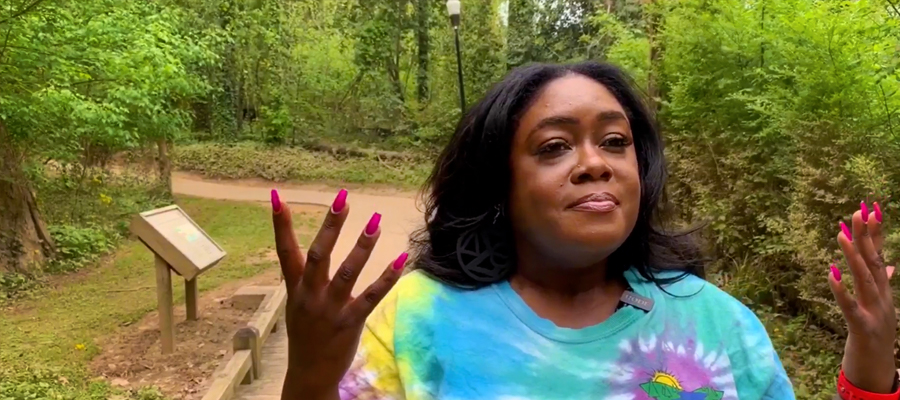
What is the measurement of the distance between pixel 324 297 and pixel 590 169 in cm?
56

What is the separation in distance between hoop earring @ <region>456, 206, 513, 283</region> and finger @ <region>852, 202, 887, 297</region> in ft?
2.09

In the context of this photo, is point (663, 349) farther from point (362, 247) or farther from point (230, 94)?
point (230, 94)

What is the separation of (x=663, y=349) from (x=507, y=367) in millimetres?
297

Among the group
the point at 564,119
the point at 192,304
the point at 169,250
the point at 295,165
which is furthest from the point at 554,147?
the point at 295,165

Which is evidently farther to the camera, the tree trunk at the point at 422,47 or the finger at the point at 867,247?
the tree trunk at the point at 422,47

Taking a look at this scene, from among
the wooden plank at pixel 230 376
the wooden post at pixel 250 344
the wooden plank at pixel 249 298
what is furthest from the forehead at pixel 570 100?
the wooden plank at pixel 249 298

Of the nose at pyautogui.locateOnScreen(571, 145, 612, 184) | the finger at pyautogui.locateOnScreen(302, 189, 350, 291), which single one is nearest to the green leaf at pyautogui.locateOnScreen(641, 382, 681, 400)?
the nose at pyautogui.locateOnScreen(571, 145, 612, 184)

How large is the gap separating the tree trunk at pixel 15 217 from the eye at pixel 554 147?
943 cm

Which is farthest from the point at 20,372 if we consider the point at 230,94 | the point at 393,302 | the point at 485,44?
the point at 230,94

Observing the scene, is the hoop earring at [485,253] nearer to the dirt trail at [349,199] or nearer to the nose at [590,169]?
the nose at [590,169]

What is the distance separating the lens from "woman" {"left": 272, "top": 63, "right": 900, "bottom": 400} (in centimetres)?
131

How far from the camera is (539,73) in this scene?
1.50 m

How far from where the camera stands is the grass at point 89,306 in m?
6.02

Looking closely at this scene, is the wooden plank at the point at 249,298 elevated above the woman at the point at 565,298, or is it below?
below
